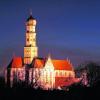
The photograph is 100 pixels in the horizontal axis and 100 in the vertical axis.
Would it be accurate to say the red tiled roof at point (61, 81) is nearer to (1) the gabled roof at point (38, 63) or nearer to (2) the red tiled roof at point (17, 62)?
(1) the gabled roof at point (38, 63)

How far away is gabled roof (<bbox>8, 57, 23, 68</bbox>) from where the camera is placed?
14275cm

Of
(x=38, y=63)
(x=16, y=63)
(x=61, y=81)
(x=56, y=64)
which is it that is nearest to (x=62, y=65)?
(x=56, y=64)

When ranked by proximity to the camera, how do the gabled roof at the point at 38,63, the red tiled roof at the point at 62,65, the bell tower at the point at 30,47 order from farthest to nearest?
the red tiled roof at the point at 62,65
the bell tower at the point at 30,47
the gabled roof at the point at 38,63

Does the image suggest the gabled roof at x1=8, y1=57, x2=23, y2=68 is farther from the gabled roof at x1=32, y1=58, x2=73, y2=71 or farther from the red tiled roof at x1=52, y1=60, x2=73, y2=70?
the red tiled roof at x1=52, y1=60, x2=73, y2=70

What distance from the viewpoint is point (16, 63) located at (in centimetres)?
14362

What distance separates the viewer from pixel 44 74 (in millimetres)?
141250

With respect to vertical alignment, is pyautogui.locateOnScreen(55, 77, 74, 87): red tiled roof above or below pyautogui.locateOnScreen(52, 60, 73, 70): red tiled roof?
below

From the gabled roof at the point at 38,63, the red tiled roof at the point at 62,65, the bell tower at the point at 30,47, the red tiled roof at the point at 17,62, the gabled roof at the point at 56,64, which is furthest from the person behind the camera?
the red tiled roof at the point at 62,65

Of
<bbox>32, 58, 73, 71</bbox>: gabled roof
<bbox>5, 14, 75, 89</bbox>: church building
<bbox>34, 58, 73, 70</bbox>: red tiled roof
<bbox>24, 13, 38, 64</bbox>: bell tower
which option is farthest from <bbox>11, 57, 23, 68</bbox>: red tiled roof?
<bbox>34, 58, 73, 70</bbox>: red tiled roof

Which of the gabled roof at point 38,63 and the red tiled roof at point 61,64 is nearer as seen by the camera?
the gabled roof at point 38,63

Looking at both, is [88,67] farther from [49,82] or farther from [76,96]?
[76,96]

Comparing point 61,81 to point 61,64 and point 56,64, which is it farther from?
point 61,64

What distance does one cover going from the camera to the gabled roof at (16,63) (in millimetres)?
142750

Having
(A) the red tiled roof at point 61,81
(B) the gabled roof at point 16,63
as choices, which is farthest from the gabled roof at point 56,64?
(B) the gabled roof at point 16,63
